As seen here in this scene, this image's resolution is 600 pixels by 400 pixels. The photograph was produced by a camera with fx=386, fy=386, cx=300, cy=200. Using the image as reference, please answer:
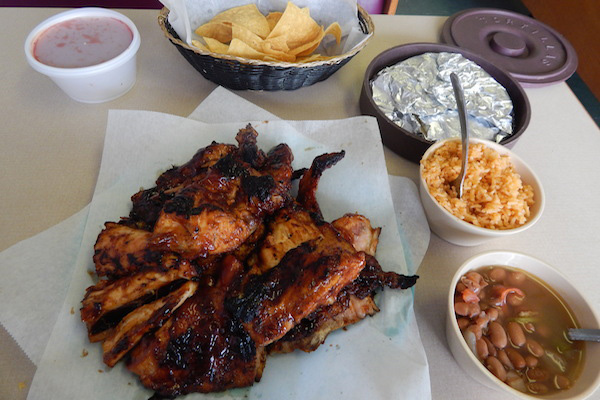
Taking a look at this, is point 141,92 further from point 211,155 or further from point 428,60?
point 428,60

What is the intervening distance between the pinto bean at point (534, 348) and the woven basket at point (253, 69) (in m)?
1.34

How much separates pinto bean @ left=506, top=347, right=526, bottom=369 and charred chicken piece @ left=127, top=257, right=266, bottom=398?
2.40ft

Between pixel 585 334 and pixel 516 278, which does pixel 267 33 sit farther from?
pixel 585 334

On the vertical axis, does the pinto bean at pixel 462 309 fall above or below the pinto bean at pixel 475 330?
above

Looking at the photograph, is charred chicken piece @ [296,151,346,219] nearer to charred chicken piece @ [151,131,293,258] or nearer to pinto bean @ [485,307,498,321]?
charred chicken piece @ [151,131,293,258]

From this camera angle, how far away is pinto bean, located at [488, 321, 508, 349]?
45.4 inches

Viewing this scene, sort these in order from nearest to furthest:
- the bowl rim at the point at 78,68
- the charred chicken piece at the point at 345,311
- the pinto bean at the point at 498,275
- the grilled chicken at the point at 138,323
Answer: the grilled chicken at the point at 138,323 → the charred chicken piece at the point at 345,311 → the pinto bean at the point at 498,275 → the bowl rim at the point at 78,68

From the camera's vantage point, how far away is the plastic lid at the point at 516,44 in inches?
84.8

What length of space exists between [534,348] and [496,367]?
150 mm

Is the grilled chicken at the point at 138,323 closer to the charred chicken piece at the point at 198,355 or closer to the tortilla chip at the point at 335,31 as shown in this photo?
the charred chicken piece at the point at 198,355

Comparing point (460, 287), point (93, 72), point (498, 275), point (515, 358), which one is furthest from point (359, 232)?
point (93, 72)

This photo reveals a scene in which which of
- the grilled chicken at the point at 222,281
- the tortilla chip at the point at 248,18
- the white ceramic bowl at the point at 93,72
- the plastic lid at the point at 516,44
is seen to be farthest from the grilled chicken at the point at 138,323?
the plastic lid at the point at 516,44

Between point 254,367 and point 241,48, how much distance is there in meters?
1.34

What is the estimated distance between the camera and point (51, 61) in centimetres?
168
